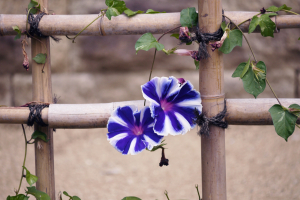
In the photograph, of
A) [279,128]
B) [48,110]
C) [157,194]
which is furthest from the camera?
[157,194]

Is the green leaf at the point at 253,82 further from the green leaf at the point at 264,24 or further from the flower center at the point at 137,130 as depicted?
the flower center at the point at 137,130

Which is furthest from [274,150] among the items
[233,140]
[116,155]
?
[116,155]

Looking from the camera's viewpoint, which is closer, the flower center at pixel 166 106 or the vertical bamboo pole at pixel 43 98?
the flower center at pixel 166 106

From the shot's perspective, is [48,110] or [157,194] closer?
[48,110]

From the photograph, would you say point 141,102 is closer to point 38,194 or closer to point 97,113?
point 97,113

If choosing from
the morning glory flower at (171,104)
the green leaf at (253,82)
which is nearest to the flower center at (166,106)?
the morning glory flower at (171,104)

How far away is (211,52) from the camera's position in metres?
0.45

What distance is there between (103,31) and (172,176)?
0.92 m

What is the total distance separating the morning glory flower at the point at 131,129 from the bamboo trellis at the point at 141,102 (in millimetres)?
41

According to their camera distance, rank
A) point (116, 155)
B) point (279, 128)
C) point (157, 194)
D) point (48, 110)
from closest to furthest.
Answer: point (279, 128)
point (48, 110)
point (157, 194)
point (116, 155)

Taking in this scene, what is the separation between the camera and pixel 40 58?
0.54 meters

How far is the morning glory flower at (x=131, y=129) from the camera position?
427 mm

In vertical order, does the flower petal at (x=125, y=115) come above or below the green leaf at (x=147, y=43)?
below

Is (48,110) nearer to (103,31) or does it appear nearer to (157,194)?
(103,31)
